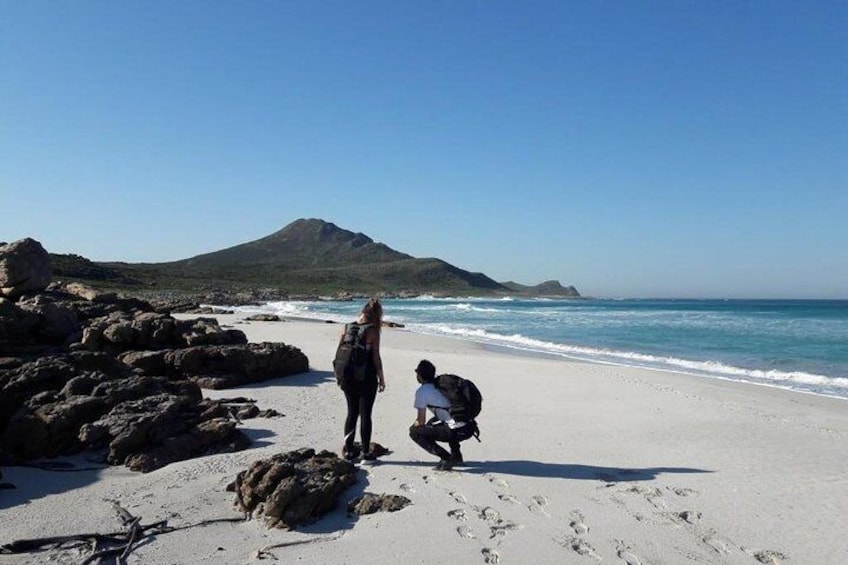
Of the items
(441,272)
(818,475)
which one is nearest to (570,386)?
(818,475)

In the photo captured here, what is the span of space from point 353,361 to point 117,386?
302 cm

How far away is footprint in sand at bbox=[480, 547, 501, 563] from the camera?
4.01 m

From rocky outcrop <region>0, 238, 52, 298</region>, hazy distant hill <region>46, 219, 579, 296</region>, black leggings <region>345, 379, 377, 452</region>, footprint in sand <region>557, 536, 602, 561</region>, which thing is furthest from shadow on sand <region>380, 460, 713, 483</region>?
hazy distant hill <region>46, 219, 579, 296</region>

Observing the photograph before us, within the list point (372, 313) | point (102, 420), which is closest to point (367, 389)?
point (372, 313)

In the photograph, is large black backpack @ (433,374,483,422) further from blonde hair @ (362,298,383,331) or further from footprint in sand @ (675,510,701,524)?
footprint in sand @ (675,510,701,524)

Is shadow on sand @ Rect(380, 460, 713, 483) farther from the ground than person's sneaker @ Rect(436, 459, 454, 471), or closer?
closer

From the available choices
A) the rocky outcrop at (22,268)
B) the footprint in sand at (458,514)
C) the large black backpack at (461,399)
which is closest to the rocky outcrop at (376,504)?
the footprint in sand at (458,514)

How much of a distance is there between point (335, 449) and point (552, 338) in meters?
21.7

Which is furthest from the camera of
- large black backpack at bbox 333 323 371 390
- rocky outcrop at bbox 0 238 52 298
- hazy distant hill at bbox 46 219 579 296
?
hazy distant hill at bbox 46 219 579 296

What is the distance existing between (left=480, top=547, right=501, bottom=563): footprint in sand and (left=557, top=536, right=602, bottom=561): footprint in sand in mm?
556

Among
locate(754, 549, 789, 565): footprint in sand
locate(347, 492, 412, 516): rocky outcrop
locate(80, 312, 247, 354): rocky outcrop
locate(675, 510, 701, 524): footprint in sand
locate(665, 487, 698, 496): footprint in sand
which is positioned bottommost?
locate(754, 549, 789, 565): footprint in sand

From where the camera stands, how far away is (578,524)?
468 centimetres

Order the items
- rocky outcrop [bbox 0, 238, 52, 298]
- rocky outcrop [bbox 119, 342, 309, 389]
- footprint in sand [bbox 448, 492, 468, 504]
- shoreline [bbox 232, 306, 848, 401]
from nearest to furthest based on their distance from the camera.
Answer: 1. footprint in sand [bbox 448, 492, 468, 504]
2. rocky outcrop [bbox 119, 342, 309, 389]
3. shoreline [bbox 232, 306, 848, 401]
4. rocky outcrop [bbox 0, 238, 52, 298]

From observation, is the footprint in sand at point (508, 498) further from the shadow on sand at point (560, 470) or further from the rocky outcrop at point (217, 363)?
the rocky outcrop at point (217, 363)
